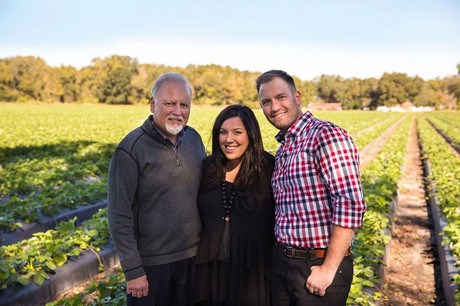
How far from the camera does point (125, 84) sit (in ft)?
275

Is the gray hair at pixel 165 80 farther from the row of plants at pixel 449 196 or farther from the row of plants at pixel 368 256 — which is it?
the row of plants at pixel 449 196

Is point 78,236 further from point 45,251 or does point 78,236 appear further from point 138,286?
point 138,286

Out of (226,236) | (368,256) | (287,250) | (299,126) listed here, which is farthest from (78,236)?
(299,126)

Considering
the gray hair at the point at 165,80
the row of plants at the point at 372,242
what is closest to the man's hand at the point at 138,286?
the gray hair at the point at 165,80

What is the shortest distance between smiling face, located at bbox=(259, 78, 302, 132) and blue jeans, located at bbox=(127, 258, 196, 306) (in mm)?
1198

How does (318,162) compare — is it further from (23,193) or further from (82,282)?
(23,193)

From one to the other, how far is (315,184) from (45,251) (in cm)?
392

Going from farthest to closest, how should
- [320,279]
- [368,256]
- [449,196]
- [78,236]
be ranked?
[449,196] < [78,236] < [368,256] < [320,279]

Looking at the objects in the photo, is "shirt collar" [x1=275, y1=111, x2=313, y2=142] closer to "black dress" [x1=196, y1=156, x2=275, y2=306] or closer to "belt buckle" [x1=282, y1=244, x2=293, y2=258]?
"black dress" [x1=196, y1=156, x2=275, y2=306]

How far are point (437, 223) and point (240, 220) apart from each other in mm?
5922

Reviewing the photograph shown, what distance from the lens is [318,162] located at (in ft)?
6.91

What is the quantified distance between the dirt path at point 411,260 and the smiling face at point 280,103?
3.41 m

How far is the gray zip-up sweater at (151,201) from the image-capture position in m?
2.51

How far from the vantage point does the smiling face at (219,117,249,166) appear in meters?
2.74
